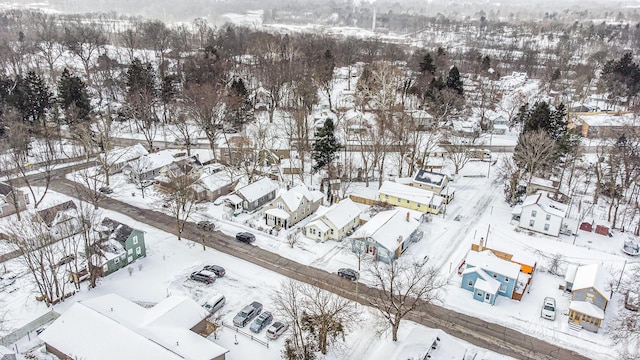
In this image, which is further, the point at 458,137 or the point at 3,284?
the point at 458,137

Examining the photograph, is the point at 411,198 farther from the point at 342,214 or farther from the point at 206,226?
the point at 206,226

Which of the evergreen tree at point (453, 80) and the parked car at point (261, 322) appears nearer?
the parked car at point (261, 322)

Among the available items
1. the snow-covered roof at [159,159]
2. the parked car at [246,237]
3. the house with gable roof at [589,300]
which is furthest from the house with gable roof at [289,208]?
the house with gable roof at [589,300]

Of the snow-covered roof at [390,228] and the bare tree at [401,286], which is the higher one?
the snow-covered roof at [390,228]

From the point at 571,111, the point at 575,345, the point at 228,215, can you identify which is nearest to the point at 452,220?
the point at 575,345

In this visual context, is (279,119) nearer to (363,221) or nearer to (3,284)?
(363,221)

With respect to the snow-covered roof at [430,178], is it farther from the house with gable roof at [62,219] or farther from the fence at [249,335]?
the house with gable roof at [62,219]
